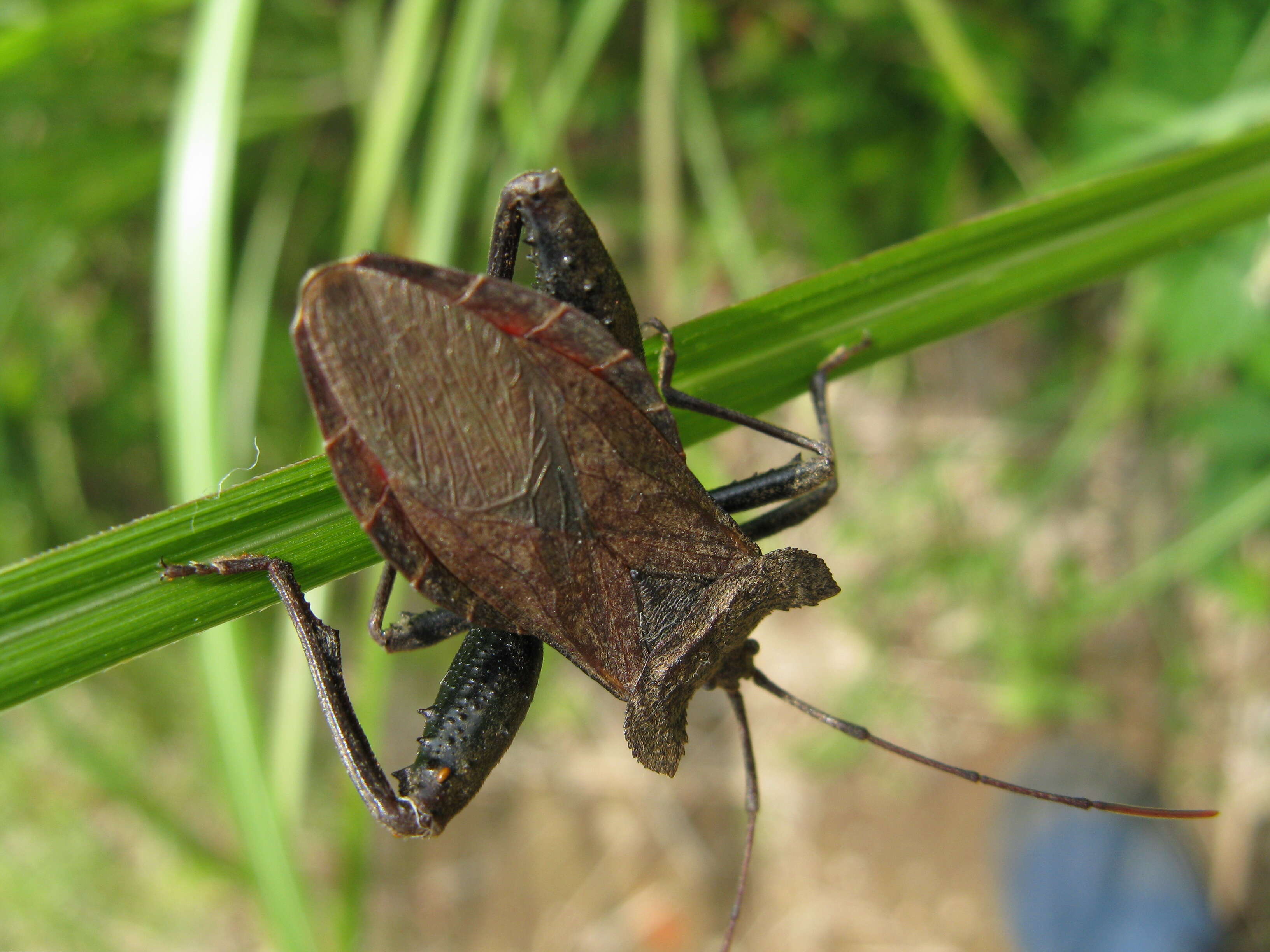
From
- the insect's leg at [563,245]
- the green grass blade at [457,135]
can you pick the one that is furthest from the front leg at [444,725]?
the green grass blade at [457,135]

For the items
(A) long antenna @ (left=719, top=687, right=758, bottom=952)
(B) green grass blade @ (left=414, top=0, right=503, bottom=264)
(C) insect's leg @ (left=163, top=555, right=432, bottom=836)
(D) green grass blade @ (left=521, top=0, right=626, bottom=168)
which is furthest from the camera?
(D) green grass blade @ (left=521, top=0, right=626, bottom=168)

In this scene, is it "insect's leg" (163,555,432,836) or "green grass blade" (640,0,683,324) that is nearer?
"insect's leg" (163,555,432,836)

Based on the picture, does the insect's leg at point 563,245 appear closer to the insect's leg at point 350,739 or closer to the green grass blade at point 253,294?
the insect's leg at point 350,739

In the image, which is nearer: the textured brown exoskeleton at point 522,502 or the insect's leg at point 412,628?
the textured brown exoskeleton at point 522,502

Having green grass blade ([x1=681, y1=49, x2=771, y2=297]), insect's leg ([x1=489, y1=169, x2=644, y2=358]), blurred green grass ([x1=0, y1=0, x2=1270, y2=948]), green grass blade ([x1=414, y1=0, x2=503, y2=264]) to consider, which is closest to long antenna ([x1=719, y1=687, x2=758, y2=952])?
insect's leg ([x1=489, y1=169, x2=644, y2=358])

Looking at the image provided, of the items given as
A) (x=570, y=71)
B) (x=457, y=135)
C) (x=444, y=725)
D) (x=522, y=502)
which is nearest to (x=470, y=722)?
(x=444, y=725)

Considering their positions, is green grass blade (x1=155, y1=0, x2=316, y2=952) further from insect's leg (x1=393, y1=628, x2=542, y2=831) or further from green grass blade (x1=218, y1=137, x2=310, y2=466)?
green grass blade (x1=218, y1=137, x2=310, y2=466)
